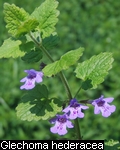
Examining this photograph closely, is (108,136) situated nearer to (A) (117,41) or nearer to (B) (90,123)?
(B) (90,123)

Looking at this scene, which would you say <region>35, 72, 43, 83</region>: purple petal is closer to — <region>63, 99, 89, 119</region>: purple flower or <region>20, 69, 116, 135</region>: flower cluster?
<region>20, 69, 116, 135</region>: flower cluster

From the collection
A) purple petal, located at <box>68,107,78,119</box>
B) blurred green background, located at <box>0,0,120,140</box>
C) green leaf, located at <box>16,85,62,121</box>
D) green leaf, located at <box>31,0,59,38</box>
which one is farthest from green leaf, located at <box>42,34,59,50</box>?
blurred green background, located at <box>0,0,120,140</box>

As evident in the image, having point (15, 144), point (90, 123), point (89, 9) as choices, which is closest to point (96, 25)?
point (89, 9)

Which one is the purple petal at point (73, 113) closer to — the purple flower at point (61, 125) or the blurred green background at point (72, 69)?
the purple flower at point (61, 125)

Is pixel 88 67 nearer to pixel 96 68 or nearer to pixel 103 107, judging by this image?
pixel 96 68

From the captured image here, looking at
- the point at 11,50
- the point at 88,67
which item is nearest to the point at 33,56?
the point at 11,50
